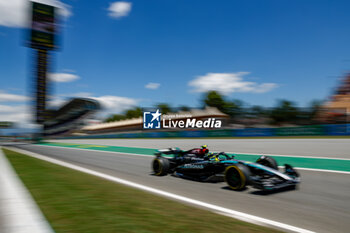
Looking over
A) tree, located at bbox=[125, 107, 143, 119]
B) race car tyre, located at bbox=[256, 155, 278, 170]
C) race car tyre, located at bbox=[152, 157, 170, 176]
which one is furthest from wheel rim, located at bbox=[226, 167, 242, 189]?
tree, located at bbox=[125, 107, 143, 119]

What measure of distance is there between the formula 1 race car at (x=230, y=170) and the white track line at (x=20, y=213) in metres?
3.60

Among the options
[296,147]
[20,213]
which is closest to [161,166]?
[20,213]

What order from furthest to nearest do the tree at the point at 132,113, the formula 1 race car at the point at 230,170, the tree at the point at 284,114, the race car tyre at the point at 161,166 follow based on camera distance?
the tree at the point at 132,113
the tree at the point at 284,114
the race car tyre at the point at 161,166
the formula 1 race car at the point at 230,170

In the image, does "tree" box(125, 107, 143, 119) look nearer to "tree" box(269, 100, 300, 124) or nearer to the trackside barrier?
the trackside barrier

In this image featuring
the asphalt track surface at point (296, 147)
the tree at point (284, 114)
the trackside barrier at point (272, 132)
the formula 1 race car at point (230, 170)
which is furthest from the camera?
the tree at point (284, 114)

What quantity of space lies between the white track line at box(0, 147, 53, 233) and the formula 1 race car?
11.8 feet

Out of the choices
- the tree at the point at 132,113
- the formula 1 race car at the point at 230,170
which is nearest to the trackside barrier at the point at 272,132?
the formula 1 race car at the point at 230,170

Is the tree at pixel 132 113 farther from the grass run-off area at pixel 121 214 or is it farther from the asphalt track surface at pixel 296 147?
the grass run-off area at pixel 121 214

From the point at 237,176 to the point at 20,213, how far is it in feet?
12.8

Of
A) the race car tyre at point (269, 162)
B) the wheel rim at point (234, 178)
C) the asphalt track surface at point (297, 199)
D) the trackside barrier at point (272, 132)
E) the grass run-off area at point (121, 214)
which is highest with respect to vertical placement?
the trackside barrier at point (272, 132)

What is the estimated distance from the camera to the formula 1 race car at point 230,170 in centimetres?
507

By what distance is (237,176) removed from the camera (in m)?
5.29

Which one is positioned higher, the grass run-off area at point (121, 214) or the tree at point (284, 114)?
the tree at point (284, 114)

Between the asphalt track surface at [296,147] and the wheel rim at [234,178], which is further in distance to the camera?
the asphalt track surface at [296,147]
